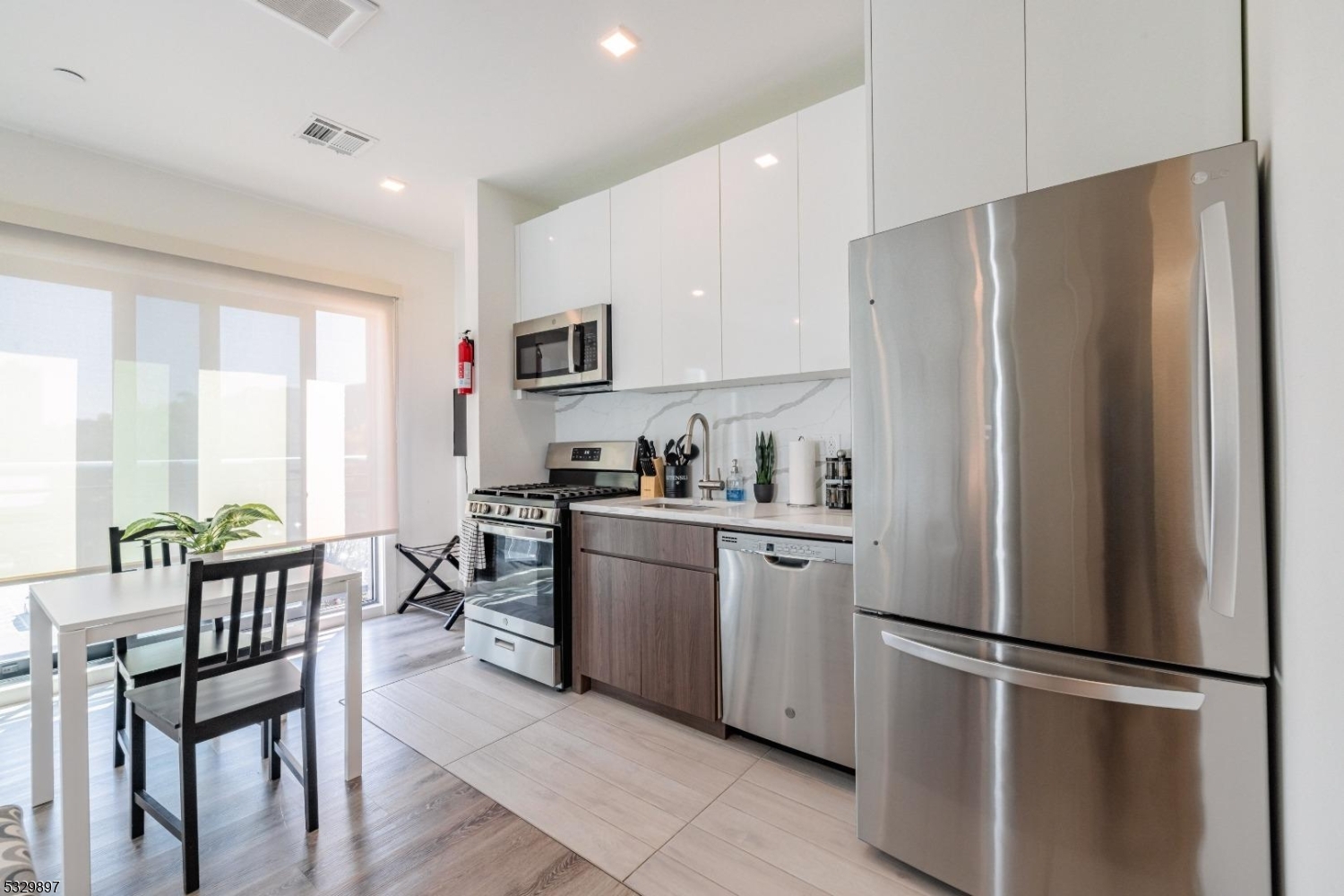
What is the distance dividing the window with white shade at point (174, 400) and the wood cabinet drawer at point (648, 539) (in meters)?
2.19

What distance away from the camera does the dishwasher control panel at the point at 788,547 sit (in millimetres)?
1874

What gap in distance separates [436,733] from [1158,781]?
93.6 inches

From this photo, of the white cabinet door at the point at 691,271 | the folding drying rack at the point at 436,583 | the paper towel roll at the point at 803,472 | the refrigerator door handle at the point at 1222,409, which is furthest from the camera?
the folding drying rack at the point at 436,583

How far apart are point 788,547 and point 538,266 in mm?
2349

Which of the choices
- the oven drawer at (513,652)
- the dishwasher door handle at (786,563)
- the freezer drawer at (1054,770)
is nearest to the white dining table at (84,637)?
the oven drawer at (513,652)

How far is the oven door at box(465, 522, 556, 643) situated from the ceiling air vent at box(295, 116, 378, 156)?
2052 millimetres

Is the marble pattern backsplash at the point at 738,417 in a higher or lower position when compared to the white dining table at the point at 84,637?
higher

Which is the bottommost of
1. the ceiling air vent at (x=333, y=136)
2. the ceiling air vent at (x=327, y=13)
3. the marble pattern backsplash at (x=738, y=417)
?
the marble pattern backsplash at (x=738, y=417)

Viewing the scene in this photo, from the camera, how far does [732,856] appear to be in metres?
1.62

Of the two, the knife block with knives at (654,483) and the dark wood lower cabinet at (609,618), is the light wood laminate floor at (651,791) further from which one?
the knife block with knives at (654,483)

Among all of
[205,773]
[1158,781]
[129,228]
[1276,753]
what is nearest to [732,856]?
[1158,781]

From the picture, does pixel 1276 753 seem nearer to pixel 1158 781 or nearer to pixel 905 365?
pixel 1158 781

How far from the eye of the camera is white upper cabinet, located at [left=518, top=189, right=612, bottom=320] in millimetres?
3010

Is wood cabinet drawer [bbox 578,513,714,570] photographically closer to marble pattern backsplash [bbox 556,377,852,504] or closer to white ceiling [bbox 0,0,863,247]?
marble pattern backsplash [bbox 556,377,852,504]
